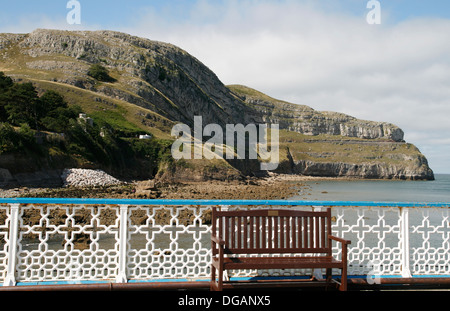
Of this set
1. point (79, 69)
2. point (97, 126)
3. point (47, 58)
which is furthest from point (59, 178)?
point (47, 58)

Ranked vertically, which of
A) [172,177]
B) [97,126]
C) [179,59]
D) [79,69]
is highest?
[179,59]

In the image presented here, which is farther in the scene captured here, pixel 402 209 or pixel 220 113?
pixel 220 113

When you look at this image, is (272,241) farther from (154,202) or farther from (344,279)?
(154,202)

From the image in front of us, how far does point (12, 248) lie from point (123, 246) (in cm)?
164

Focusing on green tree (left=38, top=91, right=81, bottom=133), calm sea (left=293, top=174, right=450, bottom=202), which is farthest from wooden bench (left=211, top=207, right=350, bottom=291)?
green tree (left=38, top=91, right=81, bottom=133)

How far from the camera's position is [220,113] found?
521 ft

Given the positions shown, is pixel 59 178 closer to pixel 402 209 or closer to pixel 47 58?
pixel 402 209

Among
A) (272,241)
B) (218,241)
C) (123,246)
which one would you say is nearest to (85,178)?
(123,246)

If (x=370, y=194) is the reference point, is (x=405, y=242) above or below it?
above

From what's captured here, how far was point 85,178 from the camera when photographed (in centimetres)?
4916

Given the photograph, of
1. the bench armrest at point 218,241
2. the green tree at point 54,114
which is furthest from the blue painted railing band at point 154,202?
the green tree at point 54,114

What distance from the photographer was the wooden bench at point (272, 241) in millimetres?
5629

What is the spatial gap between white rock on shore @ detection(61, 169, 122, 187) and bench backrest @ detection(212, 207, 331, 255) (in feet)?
146

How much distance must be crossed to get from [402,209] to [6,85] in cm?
6760
